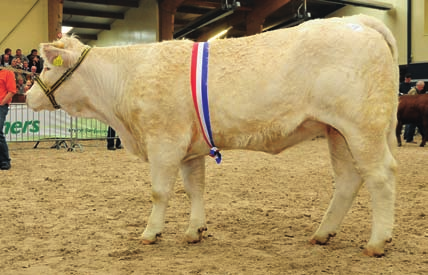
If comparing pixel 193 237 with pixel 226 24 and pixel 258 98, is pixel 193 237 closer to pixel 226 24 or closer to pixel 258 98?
pixel 258 98

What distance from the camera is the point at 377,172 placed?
143 inches

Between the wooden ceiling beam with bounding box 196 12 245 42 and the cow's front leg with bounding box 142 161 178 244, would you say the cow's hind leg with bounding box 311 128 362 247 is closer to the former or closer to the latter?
the cow's front leg with bounding box 142 161 178 244

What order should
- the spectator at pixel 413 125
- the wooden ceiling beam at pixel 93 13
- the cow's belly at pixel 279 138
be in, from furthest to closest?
the wooden ceiling beam at pixel 93 13, the spectator at pixel 413 125, the cow's belly at pixel 279 138

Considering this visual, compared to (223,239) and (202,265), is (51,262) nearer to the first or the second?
(202,265)

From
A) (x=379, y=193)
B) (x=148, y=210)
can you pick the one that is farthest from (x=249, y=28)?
(x=379, y=193)

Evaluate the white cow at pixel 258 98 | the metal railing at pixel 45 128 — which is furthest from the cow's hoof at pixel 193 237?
the metal railing at pixel 45 128

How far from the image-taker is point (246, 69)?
387 cm

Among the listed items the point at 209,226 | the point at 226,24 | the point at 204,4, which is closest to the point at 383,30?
the point at 209,226

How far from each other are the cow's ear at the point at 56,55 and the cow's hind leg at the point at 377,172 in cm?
249

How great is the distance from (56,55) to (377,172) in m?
2.86

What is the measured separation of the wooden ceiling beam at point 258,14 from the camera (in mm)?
22016

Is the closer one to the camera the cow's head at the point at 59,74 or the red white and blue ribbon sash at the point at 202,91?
the red white and blue ribbon sash at the point at 202,91

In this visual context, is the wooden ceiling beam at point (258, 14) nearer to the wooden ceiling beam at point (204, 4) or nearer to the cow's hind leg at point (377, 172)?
the wooden ceiling beam at point (204, 4)

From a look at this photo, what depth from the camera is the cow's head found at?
436cm
